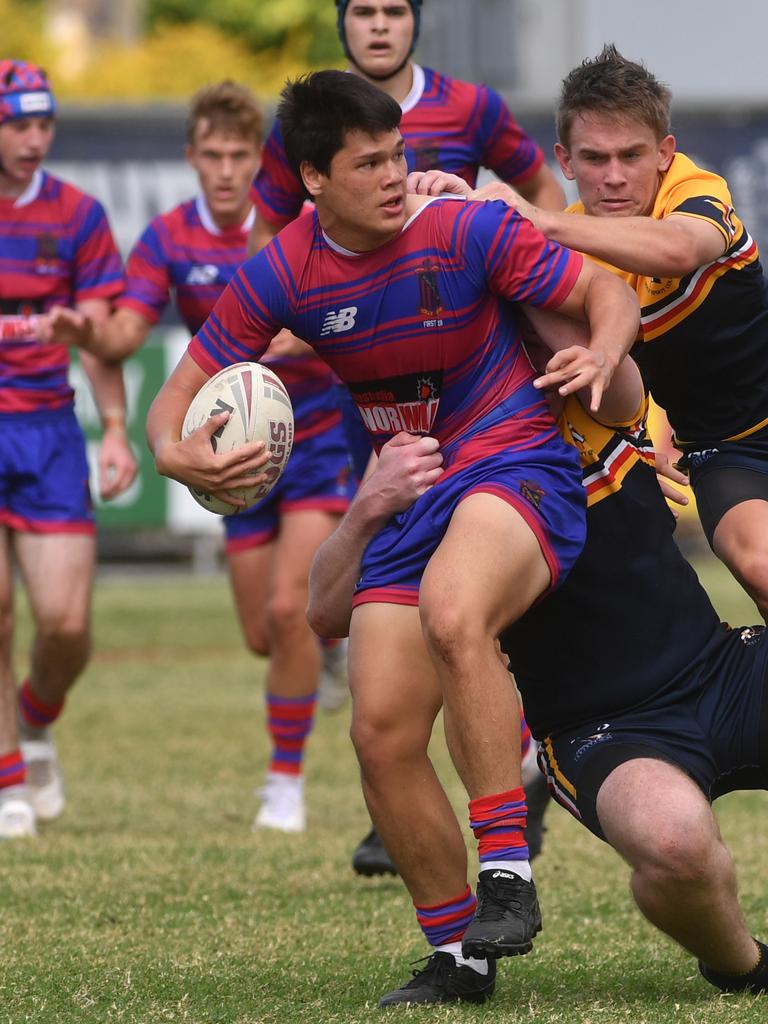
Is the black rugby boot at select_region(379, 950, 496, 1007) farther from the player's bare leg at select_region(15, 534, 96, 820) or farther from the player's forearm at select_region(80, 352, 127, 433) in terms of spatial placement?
the player's forearm at select_region(80, 352, 127, 433)

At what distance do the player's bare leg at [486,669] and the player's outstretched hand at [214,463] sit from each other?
0.54m

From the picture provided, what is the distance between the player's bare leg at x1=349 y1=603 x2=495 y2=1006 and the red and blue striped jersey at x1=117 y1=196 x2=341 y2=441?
3.64 meters

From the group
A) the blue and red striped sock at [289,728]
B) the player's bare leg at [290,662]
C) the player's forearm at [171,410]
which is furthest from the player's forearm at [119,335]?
the player's forearm at [171,410]

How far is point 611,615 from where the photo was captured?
461 cm

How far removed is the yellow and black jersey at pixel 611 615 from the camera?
461 cm

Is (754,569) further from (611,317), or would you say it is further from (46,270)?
(46,270)

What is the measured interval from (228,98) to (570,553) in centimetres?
423

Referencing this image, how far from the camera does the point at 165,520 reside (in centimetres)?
1864

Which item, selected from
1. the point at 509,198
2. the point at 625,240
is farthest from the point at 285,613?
the point at 625,240

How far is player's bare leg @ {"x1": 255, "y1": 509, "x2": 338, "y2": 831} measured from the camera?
790 centimetres

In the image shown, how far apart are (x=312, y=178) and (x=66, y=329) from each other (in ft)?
10.1

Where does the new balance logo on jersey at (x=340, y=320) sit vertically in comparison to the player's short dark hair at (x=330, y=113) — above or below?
below

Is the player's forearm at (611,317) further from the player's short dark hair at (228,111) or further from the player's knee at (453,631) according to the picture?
Result: the player's short dark hair at (228,111)

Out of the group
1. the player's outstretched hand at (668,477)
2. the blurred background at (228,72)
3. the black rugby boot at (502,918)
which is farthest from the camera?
the blurred background at (228,72)
